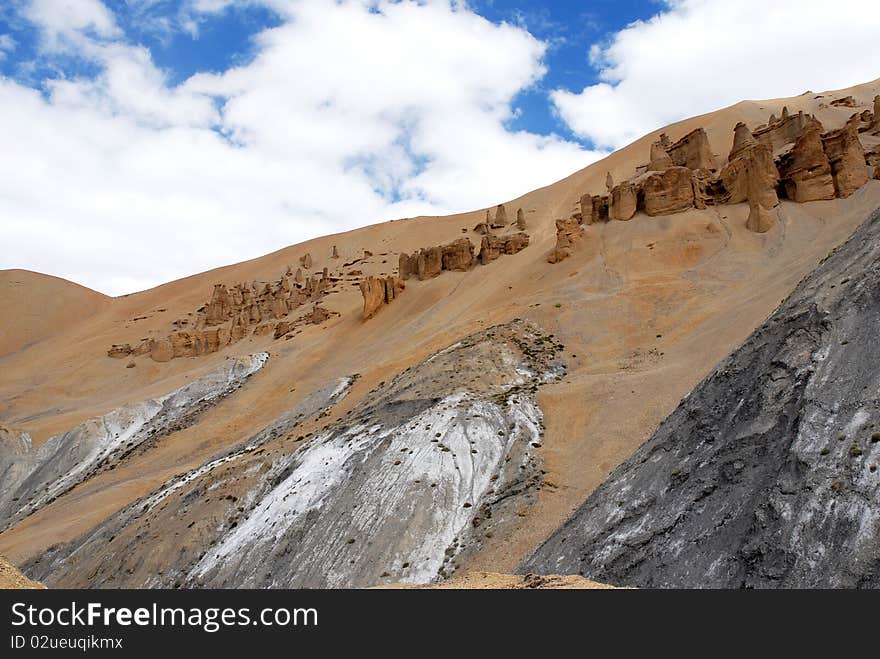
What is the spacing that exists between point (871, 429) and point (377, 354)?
32.2 meters

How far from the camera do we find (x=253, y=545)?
18.9 meters

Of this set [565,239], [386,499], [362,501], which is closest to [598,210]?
[565,239]

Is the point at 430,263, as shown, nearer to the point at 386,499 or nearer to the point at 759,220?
the point at 759,220

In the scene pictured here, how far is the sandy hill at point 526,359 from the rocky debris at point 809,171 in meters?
0.84

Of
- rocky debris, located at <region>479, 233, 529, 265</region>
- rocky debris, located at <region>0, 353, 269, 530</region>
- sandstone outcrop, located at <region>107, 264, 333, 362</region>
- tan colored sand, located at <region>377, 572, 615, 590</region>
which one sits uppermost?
rocky debris, located at <region>479, 233, 529, 265</region>

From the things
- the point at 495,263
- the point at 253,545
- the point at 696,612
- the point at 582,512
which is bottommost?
the point at 253,545

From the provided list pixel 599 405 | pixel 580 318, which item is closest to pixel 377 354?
pixel 580 318

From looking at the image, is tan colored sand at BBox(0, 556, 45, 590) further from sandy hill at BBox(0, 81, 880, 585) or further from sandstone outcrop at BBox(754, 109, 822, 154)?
sandstone outcrop at BBox(754, 109, 822, 154)

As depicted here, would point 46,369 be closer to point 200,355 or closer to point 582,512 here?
point 200,355

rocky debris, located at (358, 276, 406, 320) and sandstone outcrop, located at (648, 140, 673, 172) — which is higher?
sandstone outcrop, located at (648, 140, 673, 172)

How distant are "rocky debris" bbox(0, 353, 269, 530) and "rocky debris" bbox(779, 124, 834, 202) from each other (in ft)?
129

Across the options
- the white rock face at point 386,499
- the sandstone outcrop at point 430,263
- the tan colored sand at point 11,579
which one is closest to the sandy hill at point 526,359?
the white rock face at point 386,499

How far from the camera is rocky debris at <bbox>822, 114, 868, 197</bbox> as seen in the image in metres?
36.6

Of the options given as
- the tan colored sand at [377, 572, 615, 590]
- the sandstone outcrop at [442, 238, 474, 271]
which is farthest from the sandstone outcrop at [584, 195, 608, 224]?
the tan colored sand at [377, 572, 615, 590]
